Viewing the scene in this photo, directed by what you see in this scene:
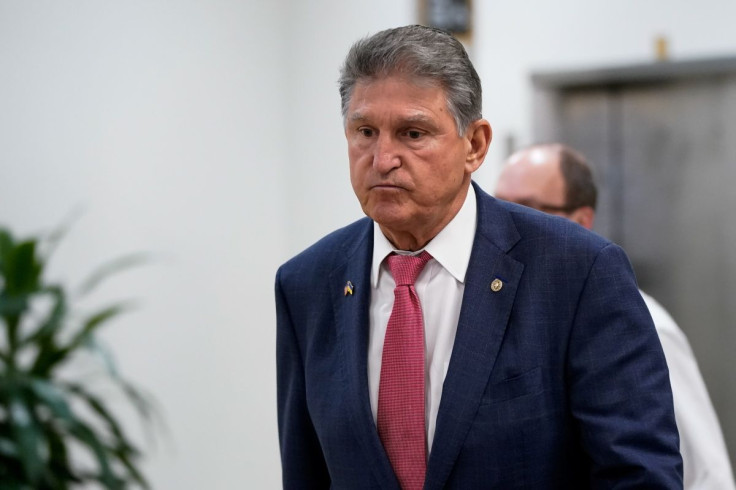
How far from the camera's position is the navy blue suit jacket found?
1445 mm

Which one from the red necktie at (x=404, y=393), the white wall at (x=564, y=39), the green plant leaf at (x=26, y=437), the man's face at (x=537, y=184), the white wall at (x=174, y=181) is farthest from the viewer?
the white wall at (x=564, y=39)

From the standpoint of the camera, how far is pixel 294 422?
1722 millimetres

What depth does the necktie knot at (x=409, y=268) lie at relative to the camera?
5.27 ft

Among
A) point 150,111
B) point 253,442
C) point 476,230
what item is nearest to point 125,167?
point 150,111

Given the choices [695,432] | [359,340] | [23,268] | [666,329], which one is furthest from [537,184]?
[23,268]

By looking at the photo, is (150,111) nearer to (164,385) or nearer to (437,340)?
(164,385)

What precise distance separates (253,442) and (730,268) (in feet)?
6.96

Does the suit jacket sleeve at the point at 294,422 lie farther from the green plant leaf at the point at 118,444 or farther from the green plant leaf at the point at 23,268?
the green plant leaf at the point at 23,268

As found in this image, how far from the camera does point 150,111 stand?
367 cm

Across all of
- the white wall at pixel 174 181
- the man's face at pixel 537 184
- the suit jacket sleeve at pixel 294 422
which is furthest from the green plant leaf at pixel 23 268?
the white wall at pixel 174 181

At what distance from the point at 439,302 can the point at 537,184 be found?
2.92ft

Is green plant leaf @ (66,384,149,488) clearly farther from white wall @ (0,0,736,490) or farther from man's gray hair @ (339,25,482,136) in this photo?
white wall @ (0,0,736,490)

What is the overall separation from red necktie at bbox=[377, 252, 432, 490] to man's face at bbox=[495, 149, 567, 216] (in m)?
0.89

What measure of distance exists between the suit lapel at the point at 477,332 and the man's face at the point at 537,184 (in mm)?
787
